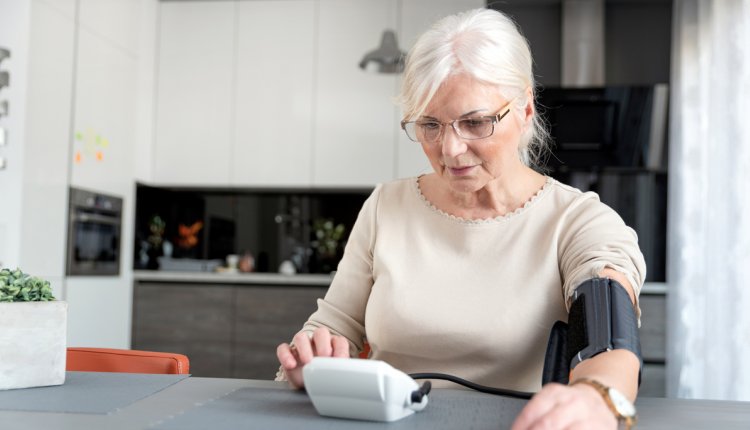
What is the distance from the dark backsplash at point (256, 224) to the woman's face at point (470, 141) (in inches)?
131

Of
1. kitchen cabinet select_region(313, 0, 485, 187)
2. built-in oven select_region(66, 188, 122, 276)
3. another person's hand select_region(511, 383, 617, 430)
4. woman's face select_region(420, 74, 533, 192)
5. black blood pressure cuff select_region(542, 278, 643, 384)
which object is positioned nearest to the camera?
another person's hand select_region(511, 383, 617, 430)

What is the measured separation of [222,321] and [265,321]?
0.26 metres

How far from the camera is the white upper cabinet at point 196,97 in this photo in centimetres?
458

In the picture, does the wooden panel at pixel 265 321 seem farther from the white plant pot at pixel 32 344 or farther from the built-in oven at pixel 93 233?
the white plant pot at pixel 32 344

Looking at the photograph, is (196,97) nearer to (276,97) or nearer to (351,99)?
(276,97)

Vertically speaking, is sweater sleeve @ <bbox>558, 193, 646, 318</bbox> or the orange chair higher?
sweater sleeve @ <bbox>558, 193, 646, 318</bbox>

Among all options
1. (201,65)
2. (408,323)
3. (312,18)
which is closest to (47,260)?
(201,65)

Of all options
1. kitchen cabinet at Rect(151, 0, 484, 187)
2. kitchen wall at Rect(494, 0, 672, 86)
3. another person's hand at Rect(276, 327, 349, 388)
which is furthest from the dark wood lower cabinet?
another person's hand at Rect(276, 327, 349, 388)

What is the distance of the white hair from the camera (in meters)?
1.28

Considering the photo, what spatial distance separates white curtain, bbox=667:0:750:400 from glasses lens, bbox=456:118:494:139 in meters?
1.72

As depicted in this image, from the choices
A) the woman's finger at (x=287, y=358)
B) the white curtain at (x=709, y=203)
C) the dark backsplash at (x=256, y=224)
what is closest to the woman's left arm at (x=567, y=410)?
the woman's finger at (x=287, y=358)

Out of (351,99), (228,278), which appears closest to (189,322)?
(228,278)

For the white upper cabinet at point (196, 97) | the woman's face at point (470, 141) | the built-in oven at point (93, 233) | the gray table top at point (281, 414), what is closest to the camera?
the gray table top at point (281, 414)

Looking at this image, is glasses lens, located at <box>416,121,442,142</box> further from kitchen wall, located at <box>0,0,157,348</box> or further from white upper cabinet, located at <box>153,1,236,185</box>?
white upper cabinet, located at <box>153,1,236,185</box>
